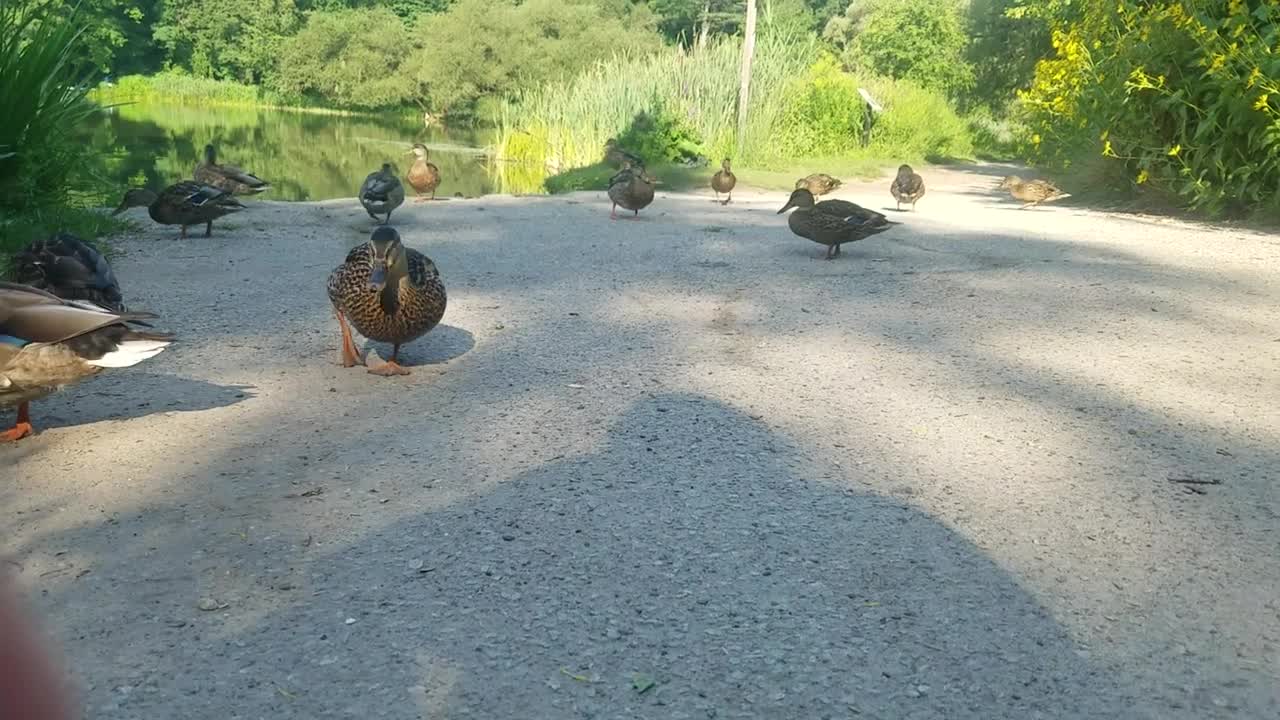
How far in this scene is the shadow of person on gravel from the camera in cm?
274

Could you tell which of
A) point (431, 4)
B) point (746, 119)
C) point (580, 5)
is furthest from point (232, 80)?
point (746, 119)

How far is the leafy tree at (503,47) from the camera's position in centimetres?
4988

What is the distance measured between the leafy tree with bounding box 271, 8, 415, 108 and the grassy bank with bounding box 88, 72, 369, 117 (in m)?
0.89

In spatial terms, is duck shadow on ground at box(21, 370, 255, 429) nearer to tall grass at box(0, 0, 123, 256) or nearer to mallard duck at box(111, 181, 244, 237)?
tall grass at box(0, 0, 123, 256)

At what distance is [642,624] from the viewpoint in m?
3.14

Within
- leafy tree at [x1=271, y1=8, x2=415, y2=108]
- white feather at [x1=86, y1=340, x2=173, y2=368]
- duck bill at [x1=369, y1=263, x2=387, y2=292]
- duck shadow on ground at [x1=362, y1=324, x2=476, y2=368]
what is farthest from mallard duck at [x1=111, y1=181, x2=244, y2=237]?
leafy tree at [x1=271, y1=8, x2=415, y2=108]

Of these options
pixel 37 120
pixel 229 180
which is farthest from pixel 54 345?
pixel 229 180

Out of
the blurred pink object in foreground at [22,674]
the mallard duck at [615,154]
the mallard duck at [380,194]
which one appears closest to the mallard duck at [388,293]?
the blurred pink object in foreground at [22,674]

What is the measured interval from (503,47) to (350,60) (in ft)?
36.9

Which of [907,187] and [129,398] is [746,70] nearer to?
[907,187]

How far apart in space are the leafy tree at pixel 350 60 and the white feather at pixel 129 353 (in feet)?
172

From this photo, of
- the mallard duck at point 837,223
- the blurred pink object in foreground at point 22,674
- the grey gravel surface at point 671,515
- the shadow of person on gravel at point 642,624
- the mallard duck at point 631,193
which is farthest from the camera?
the mallard duck at point 631,193

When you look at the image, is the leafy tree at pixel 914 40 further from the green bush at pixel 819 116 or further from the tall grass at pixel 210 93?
the tall grass at pixel 210 93

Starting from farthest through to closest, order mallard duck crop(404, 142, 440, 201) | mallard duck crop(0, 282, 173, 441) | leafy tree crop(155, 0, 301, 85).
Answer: leafy tree crop(155, 0, 301, 85)
mallard duck crop(404, 142, 440, 201)
mallard duck crop(0, 282, 173, 441)
